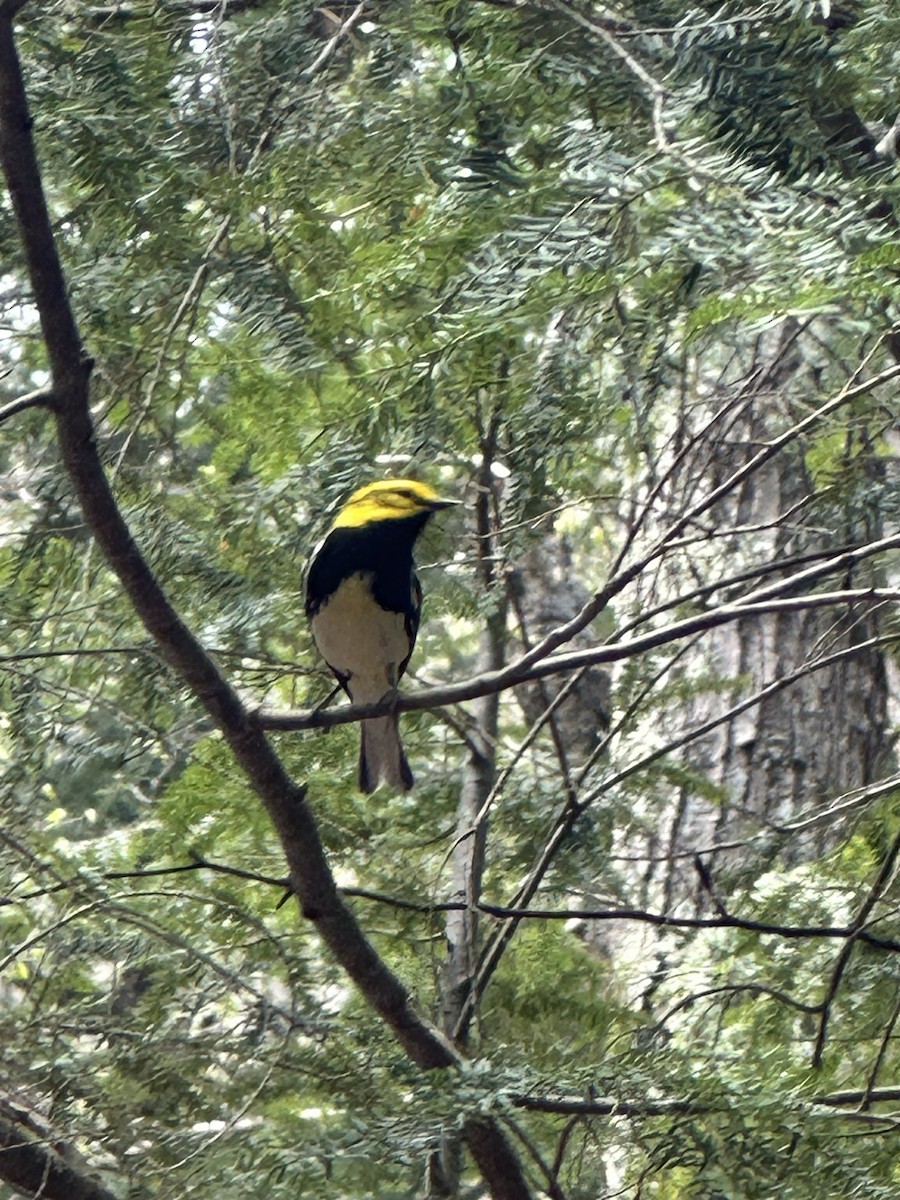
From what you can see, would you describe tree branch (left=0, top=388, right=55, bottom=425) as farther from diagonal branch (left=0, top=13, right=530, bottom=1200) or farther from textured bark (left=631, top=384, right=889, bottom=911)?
textured bark (left=631, top=384, right=889, bottom=911)

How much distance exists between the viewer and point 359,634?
4066 millimetres

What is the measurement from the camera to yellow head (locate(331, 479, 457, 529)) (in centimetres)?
387

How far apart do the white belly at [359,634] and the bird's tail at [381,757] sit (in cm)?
10

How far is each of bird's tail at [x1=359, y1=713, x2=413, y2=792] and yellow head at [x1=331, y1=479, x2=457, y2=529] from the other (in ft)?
1.67

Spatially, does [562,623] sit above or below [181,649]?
below

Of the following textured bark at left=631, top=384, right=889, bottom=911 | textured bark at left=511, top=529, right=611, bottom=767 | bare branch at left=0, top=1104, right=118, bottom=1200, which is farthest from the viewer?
textured bark at left=511, top=529, right=611, bottom=767

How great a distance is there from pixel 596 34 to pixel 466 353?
0.65m

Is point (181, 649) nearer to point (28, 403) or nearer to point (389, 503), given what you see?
point (28, 403)

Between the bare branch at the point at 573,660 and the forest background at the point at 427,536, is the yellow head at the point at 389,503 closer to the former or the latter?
the forest background at the point at 427,536

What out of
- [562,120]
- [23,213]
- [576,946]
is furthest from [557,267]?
[576,946]

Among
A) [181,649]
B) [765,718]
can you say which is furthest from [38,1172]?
[765,718]

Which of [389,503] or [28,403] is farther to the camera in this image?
[389,503]

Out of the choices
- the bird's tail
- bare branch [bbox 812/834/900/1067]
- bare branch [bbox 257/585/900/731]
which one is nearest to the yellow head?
the bird's tail

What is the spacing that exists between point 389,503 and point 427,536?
0.32 m
